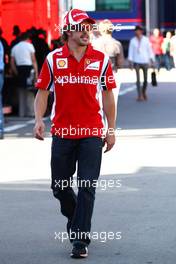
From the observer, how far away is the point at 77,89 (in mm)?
7051

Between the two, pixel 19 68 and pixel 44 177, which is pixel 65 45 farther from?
pixel 19 68

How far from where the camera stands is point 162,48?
44375 millimetres

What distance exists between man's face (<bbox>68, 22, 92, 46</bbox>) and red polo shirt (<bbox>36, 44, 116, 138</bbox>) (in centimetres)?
10

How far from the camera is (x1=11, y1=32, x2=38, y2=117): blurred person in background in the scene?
65.3 ft

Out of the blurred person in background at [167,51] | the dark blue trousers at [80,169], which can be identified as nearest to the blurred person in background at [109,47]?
the dark blue trousers at [80,169]

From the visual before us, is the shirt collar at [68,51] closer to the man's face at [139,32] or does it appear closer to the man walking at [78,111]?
the man walking at [78,111]

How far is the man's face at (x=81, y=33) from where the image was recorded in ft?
22.9

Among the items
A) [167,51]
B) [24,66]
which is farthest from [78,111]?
[167,51]

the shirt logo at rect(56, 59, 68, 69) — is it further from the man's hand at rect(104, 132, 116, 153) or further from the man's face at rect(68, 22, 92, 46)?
the man's hand at rect(104, 132, 116, 153)

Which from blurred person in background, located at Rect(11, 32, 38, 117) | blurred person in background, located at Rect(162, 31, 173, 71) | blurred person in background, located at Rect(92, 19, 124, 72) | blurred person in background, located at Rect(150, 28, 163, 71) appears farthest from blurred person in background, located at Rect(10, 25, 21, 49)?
blurred person in background, located at Rect(150, 28, 163, 71)

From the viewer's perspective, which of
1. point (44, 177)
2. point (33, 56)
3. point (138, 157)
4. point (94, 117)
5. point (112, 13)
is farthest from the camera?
point (112, 13)

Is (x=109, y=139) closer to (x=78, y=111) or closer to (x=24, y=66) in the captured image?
(x=78, y=111)

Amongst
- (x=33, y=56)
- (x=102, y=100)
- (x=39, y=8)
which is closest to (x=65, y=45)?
(x=102, y=100)

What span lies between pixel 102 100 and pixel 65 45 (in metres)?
0.49
